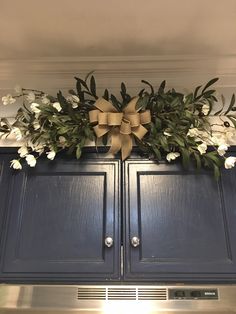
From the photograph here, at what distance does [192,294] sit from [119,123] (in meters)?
0.75

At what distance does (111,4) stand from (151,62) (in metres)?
0.37

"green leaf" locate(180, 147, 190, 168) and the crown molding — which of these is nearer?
"green leaf" locate(180, 147, 190, 168)

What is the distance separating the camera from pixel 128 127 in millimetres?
1395

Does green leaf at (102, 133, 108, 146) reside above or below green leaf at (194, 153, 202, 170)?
above

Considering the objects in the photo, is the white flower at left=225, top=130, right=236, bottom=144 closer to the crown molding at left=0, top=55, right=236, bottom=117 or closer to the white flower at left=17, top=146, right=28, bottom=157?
the crown molding at left=0, top=55, right=236, bottom=117

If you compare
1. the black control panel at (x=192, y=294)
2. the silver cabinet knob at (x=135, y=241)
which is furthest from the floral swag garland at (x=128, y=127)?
the black control panel at (x=192, y=294)

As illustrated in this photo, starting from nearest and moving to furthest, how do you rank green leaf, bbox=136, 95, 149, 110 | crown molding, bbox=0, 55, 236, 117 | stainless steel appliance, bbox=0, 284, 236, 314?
stainless steel appliance, bbox=0, 284, 236, 314, green leaf, bbox=136, 95, 149, 110, crown molding, bbox=0, 55, 236, 117

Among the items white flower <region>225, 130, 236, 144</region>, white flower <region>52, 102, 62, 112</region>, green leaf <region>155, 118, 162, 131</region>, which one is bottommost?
white flower <region>225, 130, 236, 144</region>

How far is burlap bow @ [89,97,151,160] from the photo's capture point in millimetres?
1396

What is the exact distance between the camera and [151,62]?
152 cm

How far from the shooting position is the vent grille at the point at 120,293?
118 centimetres

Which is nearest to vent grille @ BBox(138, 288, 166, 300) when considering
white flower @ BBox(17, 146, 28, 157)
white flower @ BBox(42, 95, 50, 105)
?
white flower @ BBox(17, 146, 28, 157)

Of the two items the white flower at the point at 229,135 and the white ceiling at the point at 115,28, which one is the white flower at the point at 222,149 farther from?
the white ceiling at the point at 115,28

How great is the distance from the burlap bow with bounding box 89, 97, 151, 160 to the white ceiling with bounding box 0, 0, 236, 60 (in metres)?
0.28
